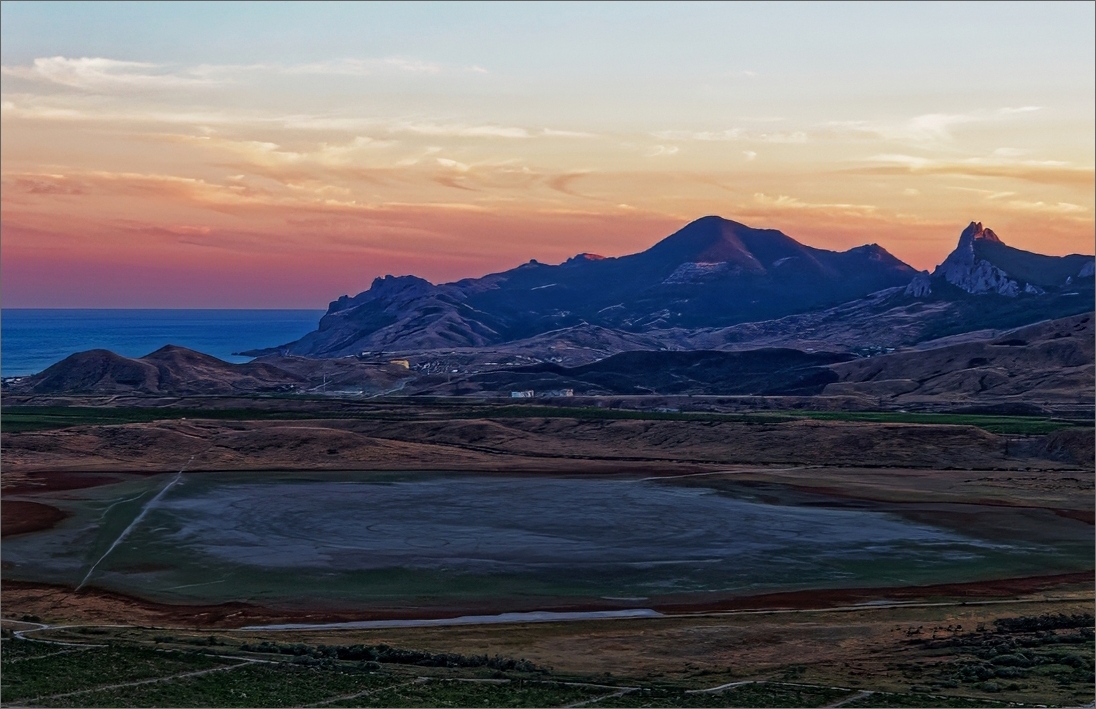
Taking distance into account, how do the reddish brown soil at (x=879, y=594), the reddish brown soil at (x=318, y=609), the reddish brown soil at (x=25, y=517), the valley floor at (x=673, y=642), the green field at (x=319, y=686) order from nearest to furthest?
the green field at (x=319, y=686) < the valley floor at (x=673, y=642) < the reddish brown soil at (x=318, y=609) < the reddish brown soil at (x=879, y=594) < the reddish brown soil at (x=25, y=517)

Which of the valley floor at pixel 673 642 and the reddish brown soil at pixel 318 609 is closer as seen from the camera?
the valley floor at pixel 673 642

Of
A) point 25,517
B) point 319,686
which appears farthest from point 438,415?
point 319,686

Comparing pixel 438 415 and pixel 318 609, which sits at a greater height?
pixel 438 415

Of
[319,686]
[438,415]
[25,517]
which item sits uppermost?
[438,415]

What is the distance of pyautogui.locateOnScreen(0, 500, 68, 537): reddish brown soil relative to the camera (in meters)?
78.6

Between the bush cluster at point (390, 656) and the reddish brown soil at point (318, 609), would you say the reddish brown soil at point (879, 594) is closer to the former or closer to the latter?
the reddish brown soil at point (318, 609)

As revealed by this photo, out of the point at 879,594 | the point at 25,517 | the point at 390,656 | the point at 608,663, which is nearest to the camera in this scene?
the point at 390,656

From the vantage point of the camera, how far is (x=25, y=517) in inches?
3282

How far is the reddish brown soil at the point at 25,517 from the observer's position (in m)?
78.6

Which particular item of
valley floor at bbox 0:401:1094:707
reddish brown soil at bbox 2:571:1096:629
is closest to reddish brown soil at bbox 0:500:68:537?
valley floor at bbox 0:401:1094:707

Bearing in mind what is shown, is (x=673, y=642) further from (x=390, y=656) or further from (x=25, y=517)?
(x=25, y=517)

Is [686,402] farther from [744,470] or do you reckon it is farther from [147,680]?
[147,680]

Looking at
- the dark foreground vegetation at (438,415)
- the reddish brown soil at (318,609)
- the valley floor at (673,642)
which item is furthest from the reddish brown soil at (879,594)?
the dark foreground vegetation at (438,415)

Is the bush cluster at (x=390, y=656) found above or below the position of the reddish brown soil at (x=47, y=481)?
above
